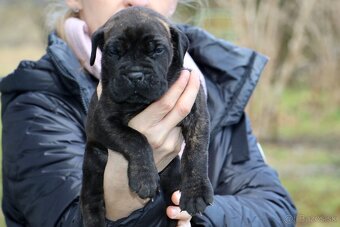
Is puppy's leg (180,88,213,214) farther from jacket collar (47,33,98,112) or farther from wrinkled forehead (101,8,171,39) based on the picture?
jacket collar (47,33,98,112)

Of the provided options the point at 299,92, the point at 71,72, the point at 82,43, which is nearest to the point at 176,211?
the point at 71,72

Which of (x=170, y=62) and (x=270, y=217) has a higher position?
(x=170, y=62)

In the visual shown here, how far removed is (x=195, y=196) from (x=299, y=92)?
45.9 ft

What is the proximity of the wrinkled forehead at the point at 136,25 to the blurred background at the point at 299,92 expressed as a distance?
150 inches

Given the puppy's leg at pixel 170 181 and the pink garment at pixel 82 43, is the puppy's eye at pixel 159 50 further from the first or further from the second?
the pink garment at pixel 82 43

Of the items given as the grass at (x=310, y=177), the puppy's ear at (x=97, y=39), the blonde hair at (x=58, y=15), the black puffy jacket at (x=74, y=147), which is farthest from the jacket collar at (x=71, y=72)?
the grass at (x=310, y=177)

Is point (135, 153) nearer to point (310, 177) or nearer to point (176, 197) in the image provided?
point (176, 197)

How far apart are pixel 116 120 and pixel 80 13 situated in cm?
124

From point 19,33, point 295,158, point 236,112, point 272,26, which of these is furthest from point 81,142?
point 19,33

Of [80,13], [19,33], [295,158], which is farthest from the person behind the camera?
[19,33]

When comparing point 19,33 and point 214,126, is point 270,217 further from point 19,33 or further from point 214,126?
point 19,33

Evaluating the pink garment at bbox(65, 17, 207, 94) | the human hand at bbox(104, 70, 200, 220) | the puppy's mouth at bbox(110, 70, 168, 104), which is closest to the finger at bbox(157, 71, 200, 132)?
the human hand at bbox(104, 70, 200, 220)

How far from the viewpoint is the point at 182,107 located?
8.13 feet

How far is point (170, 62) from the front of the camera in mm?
2523
